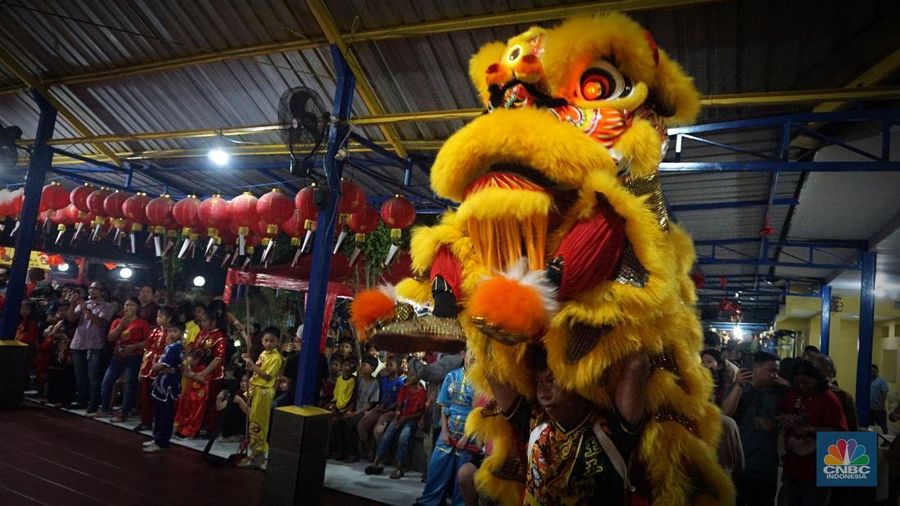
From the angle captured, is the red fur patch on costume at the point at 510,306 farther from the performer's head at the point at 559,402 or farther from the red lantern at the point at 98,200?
the red lantern at the point at 98,200

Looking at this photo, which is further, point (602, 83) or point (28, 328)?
point (28, 328)

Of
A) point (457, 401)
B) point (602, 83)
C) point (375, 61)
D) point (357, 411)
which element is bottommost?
point (357, 411)

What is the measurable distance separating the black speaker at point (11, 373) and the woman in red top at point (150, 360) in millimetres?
1885

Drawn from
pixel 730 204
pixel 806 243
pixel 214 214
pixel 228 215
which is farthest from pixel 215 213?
pixel 806 243

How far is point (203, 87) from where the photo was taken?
22.2 feet

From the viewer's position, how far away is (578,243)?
1442 millimetres

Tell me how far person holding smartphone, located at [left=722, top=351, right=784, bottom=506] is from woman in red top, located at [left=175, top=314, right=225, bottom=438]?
19.0 feet

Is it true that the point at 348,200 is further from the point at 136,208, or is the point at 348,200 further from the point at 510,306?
the point at 510,306

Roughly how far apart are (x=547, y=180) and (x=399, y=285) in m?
0.63

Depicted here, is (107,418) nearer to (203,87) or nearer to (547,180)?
(203,87)

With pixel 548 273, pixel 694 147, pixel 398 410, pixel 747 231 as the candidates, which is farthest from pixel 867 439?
pixel 747 231

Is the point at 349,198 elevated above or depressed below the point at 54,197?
above

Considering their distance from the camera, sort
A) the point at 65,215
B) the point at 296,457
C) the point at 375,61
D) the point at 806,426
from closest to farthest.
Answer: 1. the point at 806,426
2. the point at 296,457
3. the point at 375,61
4. the point at 65,215

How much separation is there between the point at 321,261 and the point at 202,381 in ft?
10.6
